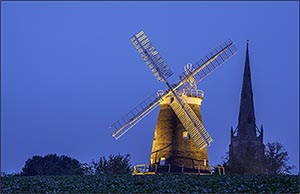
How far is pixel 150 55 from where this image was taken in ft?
185

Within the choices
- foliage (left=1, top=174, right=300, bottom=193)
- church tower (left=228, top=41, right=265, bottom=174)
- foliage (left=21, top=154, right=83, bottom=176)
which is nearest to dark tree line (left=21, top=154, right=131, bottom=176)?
foliage (left=21, top=154, right=83, bottom=176)

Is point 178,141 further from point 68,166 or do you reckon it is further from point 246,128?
point 246,128

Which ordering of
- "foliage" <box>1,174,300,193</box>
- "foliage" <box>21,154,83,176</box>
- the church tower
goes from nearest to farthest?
"foliage" <box>1,174,300,193</box>
"foliage" <box>21,154,83,176</box>
the church tower

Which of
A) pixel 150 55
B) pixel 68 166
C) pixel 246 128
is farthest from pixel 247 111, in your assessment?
pixel 150 55

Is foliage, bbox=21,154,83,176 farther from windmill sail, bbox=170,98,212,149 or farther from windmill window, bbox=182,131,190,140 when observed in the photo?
windmill sail, bbox=170,98,212,149

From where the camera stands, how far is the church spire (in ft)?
350

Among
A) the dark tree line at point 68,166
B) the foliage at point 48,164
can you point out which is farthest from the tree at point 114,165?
the foliage at point 48,164

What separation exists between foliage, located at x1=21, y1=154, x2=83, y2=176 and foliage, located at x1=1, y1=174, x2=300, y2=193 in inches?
1291

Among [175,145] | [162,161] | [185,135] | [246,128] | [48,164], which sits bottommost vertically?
[162,161]

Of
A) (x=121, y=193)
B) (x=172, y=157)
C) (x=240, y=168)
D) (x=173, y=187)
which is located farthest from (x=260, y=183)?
(x=240, y=168)

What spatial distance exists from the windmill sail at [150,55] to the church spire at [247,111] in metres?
51.0

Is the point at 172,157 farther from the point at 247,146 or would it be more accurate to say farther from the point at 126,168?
the point at 247,146

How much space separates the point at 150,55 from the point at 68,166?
2839 centimetres

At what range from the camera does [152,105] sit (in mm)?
55656
